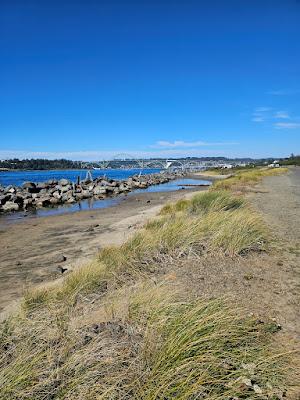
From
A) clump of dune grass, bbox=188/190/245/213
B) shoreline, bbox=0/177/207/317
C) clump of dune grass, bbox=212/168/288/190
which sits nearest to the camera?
shoreline, bbox=0/177/207/317

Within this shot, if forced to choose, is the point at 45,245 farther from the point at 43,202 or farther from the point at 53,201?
the point at 53,201

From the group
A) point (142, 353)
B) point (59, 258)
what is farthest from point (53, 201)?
point (142, 353)

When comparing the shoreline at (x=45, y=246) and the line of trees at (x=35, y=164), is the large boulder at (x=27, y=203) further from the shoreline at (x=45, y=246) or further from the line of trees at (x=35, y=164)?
the line of trees at (x=35, y=164)

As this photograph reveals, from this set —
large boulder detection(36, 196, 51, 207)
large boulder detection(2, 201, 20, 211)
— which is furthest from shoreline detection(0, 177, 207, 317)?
large boulder detection(36, 196, 51, 207)

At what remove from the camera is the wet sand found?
25.9 ft

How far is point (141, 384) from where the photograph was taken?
9.44ft

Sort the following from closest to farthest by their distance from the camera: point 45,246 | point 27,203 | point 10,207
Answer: point 45,246 → point 10,207 → point 27,203

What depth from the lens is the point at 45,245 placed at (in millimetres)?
11828

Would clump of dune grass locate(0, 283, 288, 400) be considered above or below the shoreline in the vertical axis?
above

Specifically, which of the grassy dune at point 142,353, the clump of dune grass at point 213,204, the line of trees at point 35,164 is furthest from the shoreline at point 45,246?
the line of trees at point 35,164

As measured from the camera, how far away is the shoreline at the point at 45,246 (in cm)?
782

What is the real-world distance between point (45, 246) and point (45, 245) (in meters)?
0.16

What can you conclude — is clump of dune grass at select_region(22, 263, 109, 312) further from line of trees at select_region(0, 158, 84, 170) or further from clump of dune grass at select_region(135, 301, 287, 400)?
line of trees at select_region(0, 158, 84, 170)

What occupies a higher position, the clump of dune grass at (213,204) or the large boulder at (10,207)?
the clump of dune grass at (213,204)
